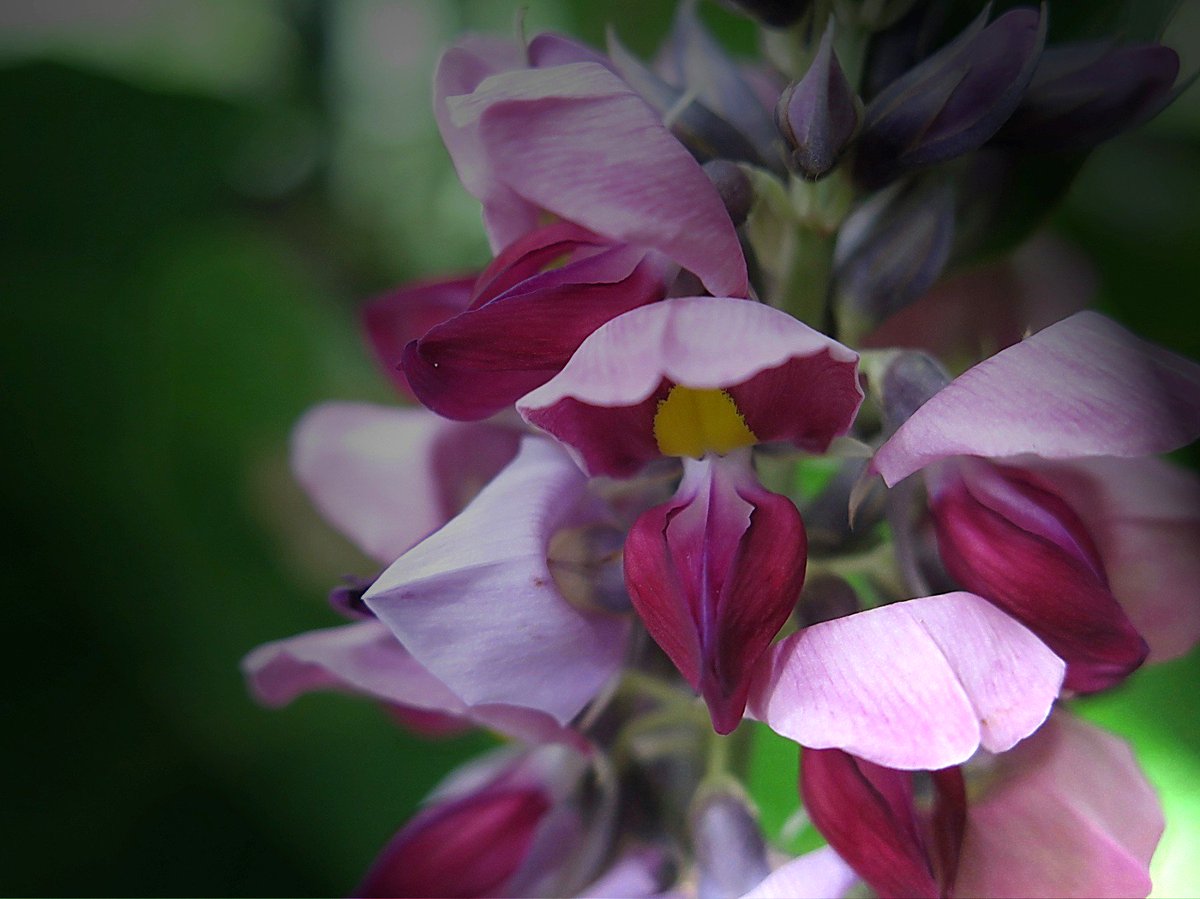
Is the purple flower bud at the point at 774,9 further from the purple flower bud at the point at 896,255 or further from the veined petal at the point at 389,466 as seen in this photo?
the veined petal at the point at 389,466

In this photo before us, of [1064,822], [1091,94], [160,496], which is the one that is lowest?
[1064,822]

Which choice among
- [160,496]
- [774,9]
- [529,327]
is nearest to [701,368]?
[529,327]

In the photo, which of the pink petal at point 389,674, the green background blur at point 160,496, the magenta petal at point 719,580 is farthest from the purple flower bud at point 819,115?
the green background blur at point 160,496

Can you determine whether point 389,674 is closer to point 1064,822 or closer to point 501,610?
point 501,610

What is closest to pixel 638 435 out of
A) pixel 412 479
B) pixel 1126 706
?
pixel 412 479

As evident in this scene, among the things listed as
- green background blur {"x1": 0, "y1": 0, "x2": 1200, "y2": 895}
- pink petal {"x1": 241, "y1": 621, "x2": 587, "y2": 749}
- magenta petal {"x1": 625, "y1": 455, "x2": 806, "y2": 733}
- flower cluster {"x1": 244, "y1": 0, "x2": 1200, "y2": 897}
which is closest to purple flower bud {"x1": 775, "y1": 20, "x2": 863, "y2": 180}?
flower cluster {"x1": 244, "y1": 0, "x2": 1200, "y2": 897}

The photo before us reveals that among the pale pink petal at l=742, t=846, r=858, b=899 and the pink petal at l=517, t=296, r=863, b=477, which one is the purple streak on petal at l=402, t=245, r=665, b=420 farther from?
the pale pink petal at l=742, t=846, r=858, b=899
